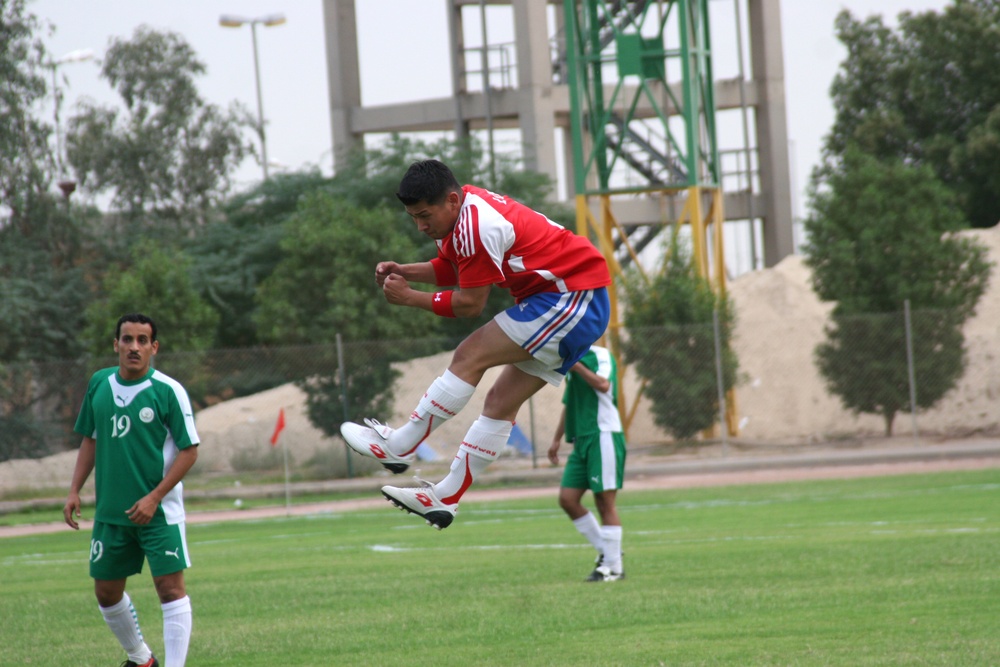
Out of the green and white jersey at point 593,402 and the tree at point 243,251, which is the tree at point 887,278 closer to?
the tree at point 243,251

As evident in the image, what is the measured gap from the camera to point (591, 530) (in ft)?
39.7

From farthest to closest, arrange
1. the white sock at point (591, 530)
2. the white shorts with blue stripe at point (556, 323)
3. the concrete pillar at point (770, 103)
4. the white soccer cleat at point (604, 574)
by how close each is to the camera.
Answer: the concrete pillar at point (770, 103)
the white sock at point (591, 530)
the white soccer cleat at point (604, 574)
the white shorts with blue stripe at point (556, 323)

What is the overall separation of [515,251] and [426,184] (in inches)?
22.7

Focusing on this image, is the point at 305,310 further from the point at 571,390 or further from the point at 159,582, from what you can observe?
the point at 159,582

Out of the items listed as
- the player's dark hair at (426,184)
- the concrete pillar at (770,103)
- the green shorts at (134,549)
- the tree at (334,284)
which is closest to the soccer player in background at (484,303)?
the player's dark hair at (426,184)

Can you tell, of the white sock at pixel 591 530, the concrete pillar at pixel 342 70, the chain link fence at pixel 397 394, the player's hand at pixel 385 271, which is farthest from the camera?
the concrete pillar at pixel 342 70

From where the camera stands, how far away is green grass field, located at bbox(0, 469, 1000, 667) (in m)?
8.58

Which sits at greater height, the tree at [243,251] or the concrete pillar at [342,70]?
the concrete pillar at [342,70]

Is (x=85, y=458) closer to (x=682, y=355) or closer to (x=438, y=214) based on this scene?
(x=438, y=214)

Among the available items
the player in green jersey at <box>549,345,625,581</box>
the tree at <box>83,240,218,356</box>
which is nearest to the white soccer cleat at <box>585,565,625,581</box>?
the player in green jersey at <box>549,345,625,581</box>

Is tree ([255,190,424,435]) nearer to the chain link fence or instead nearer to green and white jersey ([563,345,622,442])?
the chain link fence

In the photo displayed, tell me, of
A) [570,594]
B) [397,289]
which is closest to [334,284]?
[570,594]

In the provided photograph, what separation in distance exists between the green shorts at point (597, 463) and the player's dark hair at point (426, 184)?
567cm

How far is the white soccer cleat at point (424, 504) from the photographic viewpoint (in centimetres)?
717
